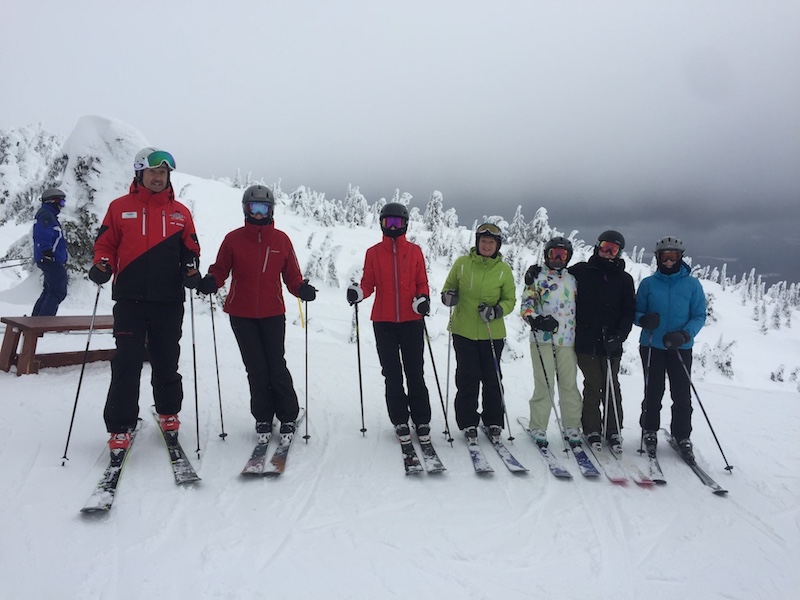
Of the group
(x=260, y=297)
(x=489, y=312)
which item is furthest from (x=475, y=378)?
(x=260, y=297)

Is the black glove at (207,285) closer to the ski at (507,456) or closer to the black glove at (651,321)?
the ski at (507,456)

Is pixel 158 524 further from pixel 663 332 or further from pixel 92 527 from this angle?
pixel 663 332

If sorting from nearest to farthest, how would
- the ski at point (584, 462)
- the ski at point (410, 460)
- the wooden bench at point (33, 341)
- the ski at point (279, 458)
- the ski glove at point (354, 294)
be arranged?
the ski at point (279, 458) < the ski at point (410, 460) < the ski at point (584, 462) < the ski glove at point (354, 294) < the wooden bench at point (33, 341)

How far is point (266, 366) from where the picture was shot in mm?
4031

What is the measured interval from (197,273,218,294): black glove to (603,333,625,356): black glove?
3.54 metres

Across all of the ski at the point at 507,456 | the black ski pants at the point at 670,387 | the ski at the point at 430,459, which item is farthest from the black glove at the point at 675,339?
the ski at the point at 430,459

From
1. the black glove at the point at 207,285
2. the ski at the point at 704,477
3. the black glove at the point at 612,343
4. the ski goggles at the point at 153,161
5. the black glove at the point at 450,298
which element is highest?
the ski goggles at the point at 153,161

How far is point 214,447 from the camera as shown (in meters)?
4.00

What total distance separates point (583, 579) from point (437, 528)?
91 cm

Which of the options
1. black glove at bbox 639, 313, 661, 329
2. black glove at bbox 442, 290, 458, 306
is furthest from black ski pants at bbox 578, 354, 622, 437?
black glove at bbox 442, 290, 458, 306

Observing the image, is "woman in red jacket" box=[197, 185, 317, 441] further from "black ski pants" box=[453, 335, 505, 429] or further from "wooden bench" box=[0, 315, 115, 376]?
"wooden bench" box=[0, 315, 115, 376]

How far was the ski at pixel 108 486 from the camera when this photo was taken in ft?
9.30

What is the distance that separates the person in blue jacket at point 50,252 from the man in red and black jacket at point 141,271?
431 cm

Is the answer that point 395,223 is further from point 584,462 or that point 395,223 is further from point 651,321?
point 584,462
